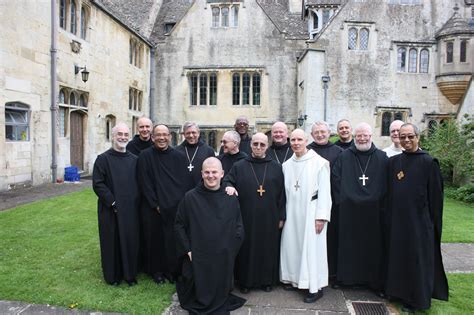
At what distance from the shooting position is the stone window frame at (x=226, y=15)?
23.2 metres

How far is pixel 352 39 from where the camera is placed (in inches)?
837

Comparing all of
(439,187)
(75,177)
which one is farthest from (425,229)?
(75,177)

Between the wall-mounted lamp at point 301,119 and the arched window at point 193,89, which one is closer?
the wall-mounted lamp at point 301,119

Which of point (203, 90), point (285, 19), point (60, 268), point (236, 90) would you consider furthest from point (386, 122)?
point (60, 268)

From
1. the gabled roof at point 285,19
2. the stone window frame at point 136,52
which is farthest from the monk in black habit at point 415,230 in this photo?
the gabled roof at point 285,19

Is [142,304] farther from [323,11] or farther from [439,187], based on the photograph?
[323,11]

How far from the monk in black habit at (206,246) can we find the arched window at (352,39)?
1925 cm

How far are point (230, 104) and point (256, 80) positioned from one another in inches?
86.8

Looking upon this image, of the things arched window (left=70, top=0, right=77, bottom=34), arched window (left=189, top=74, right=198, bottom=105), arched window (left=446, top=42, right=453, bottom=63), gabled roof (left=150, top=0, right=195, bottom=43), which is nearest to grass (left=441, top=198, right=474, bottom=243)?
arched window (left=446, top=42, right=453, bottom=63)

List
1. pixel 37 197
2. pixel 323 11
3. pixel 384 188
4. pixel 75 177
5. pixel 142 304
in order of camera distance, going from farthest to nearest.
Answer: pixel 323 11 < pixel 75 177 < pixel 37 197 < pixel 384 188 < pixel 142 304

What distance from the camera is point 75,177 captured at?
14.6 meters

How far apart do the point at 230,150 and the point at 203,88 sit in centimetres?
1900

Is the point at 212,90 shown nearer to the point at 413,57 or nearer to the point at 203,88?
the point at 203,88

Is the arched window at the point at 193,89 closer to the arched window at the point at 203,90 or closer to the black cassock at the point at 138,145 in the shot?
the arched window at the point at 203,90
